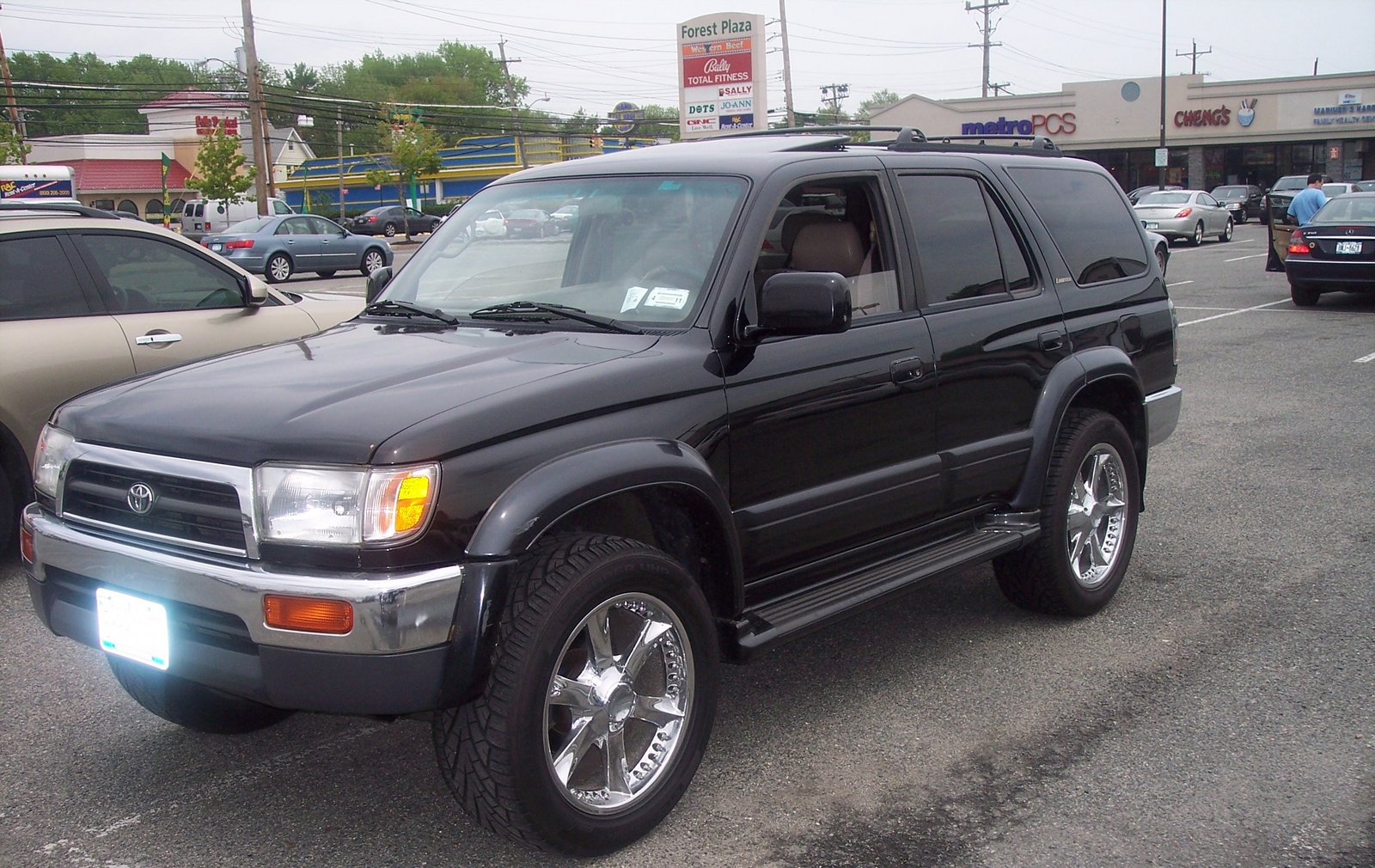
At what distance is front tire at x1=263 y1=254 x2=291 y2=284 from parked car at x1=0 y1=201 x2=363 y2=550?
19.8 metres

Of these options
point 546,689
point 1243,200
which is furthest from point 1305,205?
Answer: point 1243,200

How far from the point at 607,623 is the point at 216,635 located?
99cm

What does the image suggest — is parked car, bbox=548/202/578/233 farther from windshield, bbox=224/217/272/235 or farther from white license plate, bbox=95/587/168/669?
windshield, bbox=224/217/272/235

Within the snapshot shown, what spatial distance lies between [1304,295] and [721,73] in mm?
32157

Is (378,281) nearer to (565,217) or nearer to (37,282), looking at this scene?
(565,217)

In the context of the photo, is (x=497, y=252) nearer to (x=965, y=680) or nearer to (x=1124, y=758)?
(x=965, y=680)

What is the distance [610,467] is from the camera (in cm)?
320

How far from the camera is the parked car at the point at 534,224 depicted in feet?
14.2

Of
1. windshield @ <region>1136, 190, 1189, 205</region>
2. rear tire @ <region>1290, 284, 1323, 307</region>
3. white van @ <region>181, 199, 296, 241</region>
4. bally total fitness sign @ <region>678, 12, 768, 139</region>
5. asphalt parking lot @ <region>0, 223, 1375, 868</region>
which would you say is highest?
bally total fitness sign @ <region>678, 12, 768, 139</region>

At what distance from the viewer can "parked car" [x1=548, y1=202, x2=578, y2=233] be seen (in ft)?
14.1

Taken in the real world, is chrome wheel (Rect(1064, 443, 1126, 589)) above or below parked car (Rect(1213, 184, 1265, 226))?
below

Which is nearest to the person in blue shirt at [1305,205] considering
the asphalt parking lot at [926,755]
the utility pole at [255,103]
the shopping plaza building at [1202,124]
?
the asphalt parking lot at [926,755]

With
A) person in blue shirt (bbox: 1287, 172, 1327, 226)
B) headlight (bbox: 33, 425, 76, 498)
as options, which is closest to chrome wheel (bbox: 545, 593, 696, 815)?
headlight (bbox: 33, 425, 76, 498)

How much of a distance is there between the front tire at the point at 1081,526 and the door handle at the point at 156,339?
14.3 ft
